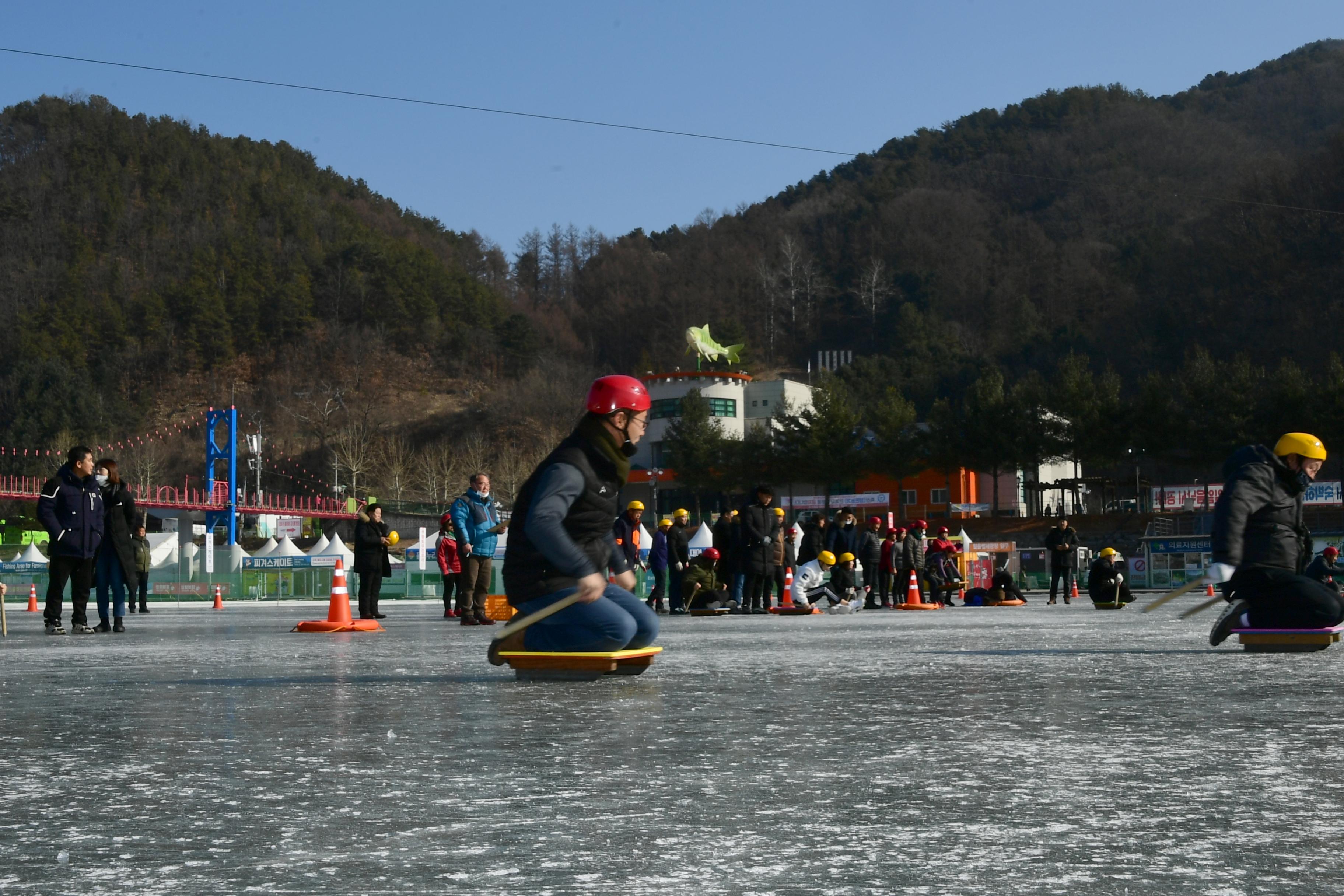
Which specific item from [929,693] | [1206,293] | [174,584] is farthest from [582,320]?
[929,693]

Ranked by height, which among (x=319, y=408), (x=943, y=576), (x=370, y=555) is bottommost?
(x=943, y=576)

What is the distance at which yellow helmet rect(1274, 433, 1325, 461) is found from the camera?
864 centimetres

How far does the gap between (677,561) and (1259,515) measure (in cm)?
1208

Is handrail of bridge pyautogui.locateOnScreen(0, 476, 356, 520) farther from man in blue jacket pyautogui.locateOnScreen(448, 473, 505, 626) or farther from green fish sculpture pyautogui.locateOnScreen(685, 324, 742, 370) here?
man in blue jacket pyautogui.locateOnScreen(448, 473, 505, 626)

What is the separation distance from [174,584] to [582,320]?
4892 inches

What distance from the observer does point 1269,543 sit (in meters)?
8.51

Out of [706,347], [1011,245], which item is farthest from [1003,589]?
[1011,245]

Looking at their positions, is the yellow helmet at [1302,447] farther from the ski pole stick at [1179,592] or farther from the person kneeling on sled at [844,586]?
the person kneeling on sled at [844,586]

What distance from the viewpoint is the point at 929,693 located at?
629cm

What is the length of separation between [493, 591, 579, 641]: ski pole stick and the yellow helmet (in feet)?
14.9

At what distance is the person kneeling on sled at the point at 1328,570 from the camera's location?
502 inches

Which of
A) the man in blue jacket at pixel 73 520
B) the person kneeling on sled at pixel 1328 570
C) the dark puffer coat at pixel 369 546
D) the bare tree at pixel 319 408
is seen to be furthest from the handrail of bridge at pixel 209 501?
the man in blue jacket at pixel 73 520

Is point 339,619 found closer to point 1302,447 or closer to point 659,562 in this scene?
point 659,562

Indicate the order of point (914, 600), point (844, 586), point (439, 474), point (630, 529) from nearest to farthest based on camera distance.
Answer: point (630, 529) → point (844, 586) → point (914, 600) → point (439, 474)
